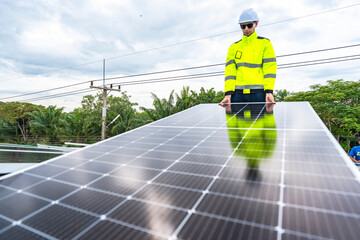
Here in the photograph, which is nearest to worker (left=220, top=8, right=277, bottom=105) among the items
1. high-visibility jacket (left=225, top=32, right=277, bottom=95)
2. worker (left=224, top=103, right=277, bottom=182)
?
high-visibility jacket (left=225, top=32, right=277, bottom=95)

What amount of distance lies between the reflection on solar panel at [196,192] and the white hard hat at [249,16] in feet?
11.4

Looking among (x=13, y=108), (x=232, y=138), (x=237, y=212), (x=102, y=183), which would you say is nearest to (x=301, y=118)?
(x=232, y=138)

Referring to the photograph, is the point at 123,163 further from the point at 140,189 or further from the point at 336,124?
the point at 336,124

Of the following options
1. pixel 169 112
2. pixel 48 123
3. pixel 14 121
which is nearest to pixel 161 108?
pixel 169 112

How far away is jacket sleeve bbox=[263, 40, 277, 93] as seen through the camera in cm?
525

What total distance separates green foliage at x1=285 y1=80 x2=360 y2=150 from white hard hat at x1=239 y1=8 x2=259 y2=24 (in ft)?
89.1

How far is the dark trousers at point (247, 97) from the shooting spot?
5727 mm

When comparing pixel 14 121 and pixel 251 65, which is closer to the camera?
pixel 251 65

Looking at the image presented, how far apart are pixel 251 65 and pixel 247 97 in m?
0.89

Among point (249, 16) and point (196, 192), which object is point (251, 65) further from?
point (196, 192)

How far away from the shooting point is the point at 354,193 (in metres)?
1.59

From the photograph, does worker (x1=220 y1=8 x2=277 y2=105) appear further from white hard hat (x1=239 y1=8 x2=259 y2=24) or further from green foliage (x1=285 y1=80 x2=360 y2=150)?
green foliage (x1=285 y1=80 x2=360 y2=150)

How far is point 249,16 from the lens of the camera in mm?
5293

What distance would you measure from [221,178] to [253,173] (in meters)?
0.31
